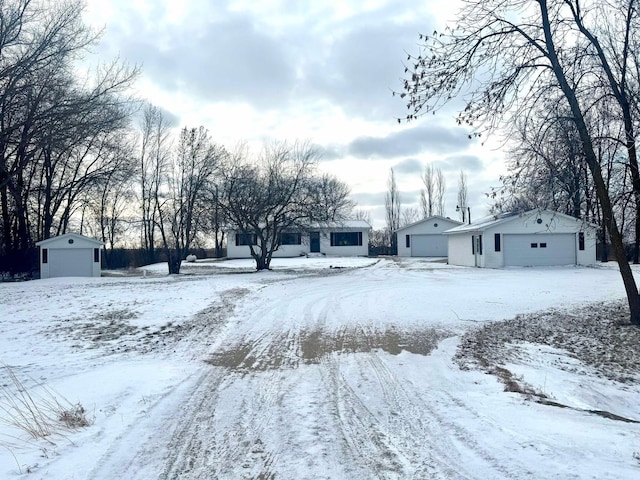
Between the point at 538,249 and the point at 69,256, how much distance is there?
86.6ft

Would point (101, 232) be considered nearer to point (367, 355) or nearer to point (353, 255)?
point (353, 255)

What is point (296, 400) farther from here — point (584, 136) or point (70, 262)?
point (70, 262)

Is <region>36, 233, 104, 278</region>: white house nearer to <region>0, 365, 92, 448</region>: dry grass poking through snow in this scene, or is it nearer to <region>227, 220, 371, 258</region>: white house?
<region>227, 220, 371, 258</region>: white house

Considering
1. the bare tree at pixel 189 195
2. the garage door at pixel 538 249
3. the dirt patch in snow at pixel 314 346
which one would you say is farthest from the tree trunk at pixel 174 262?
the dirt patch in snow at pixel 314 346

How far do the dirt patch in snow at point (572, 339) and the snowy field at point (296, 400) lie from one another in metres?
0.30

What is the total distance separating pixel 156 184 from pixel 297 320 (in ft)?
106

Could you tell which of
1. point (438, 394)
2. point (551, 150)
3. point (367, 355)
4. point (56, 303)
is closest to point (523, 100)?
point (551, 150)

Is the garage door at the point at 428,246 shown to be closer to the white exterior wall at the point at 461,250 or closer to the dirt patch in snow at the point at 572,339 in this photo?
the white exterior wall at the point at 461,250

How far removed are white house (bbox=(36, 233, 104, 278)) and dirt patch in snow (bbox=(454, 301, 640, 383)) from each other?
23.2 meters

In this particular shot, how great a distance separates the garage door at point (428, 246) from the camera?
146 ft

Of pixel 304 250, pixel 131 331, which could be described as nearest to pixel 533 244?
pixel 131 331

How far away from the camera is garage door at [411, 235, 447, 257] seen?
44438 millimetres

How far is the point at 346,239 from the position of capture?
48.9 m

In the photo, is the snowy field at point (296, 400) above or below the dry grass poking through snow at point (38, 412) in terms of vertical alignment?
below
